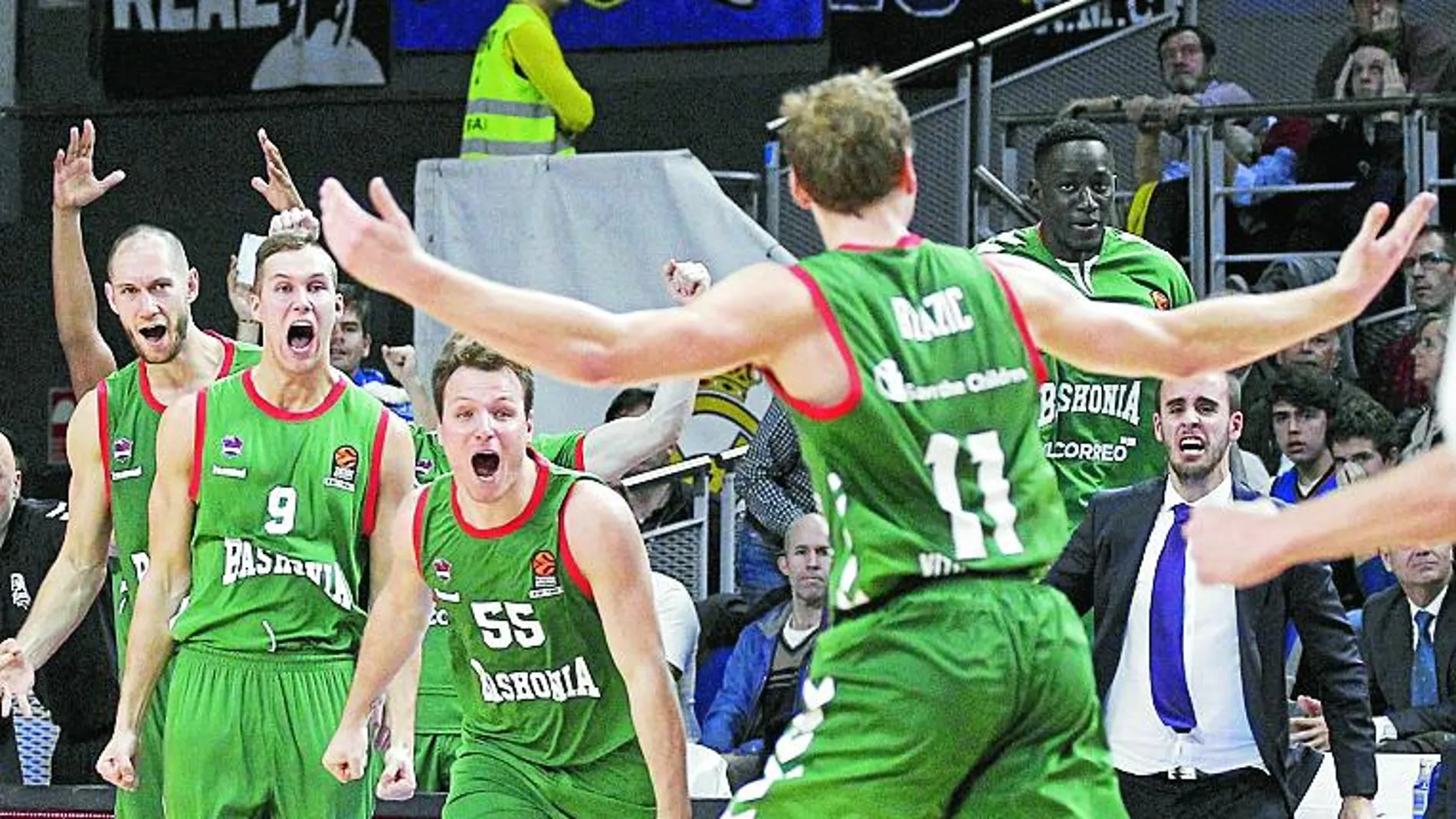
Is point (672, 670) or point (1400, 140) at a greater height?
point (1400, 140)

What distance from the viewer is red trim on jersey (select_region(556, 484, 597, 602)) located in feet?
19.7

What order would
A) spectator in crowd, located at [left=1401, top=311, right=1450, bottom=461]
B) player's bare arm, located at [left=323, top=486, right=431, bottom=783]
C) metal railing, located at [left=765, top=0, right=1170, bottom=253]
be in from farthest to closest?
1. metal railing, located at [left=765, top=0, right=1170, bottom=253]
2. spectator in crowd, located at [left=1401, top=311, right=1450, bottom=461]
3. player's bare arm, located at [left=323, top=486, right=431, bottom=783]

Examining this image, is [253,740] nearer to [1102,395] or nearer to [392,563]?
[392,563]

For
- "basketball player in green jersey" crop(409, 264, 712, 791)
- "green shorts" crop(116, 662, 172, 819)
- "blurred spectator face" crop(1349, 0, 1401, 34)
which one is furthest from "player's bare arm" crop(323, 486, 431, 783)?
"blurred spectator face" crop(1349, 0, 1401, 34)

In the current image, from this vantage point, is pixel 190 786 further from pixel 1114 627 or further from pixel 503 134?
pixel 503 134

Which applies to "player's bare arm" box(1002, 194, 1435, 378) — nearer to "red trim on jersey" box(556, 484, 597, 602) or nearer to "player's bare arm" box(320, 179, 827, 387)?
"player's bare arm" box(320, 179, 827, 387)

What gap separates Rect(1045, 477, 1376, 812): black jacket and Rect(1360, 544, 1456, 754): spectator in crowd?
4.46ft

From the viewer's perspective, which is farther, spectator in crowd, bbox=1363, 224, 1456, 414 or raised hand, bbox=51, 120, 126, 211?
spectator in crowd, bbox=1363, 224, 1456, 414

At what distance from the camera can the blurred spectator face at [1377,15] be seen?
11609 mm

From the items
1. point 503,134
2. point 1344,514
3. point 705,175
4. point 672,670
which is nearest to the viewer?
point 1344,514

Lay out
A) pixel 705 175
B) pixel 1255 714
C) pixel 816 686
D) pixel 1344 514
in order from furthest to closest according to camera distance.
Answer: pixel 705 175
pixel 1255 714
pixel 816 686
pixel 1344 514

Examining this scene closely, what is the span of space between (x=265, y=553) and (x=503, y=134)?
4609 mm

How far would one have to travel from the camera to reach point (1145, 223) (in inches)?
440

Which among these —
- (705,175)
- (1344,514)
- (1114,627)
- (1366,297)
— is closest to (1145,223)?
(705,175)
